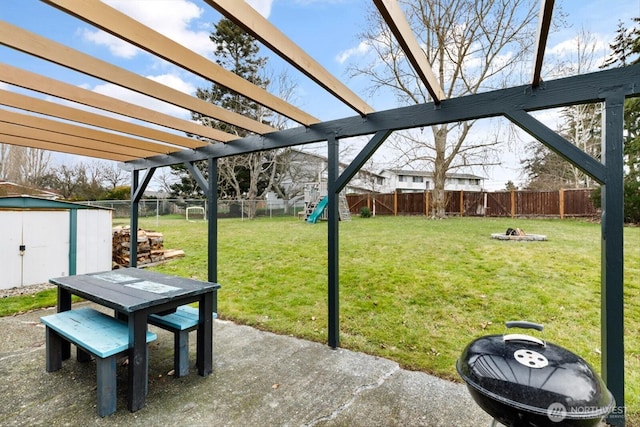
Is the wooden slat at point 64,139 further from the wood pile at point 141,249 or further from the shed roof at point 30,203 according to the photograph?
the wood pile at point 141,249

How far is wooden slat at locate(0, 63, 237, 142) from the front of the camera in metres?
2.11

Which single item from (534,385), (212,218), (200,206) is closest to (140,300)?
(212,218)

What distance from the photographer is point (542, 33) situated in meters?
1.56

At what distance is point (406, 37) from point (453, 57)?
1206 centimetres

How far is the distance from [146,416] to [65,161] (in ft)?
77.1

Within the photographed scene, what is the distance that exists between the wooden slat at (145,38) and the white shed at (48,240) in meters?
4.89

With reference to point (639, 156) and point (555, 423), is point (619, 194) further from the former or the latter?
point (639, 156)

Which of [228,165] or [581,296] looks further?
[228,165]

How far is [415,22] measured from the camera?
11.2 m

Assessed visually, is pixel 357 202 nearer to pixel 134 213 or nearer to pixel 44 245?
pixel 134 213

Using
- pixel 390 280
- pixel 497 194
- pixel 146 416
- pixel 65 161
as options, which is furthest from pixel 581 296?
pixel 65 161

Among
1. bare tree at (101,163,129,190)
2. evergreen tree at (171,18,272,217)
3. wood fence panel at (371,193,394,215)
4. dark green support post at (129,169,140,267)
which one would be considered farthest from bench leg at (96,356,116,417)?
bare tree at (101,163,129,190)

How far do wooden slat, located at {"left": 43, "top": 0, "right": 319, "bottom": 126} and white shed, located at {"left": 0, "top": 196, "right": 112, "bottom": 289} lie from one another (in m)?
4.89

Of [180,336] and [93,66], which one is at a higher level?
[93,66]
